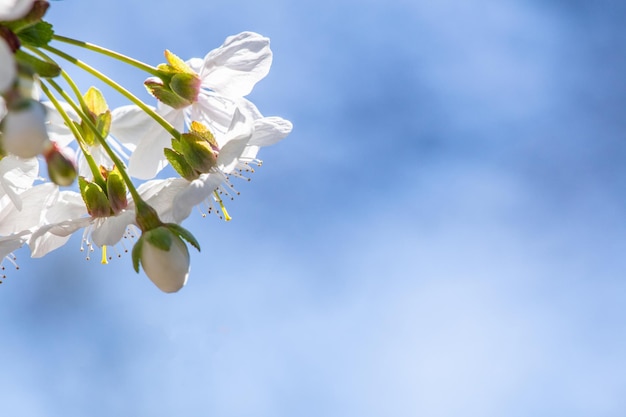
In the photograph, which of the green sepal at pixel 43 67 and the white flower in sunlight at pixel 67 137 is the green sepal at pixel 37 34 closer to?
the green sepal at pixel 43 67

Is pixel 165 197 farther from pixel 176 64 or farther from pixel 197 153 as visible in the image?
pixel 176 64

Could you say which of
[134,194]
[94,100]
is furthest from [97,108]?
[134,194]

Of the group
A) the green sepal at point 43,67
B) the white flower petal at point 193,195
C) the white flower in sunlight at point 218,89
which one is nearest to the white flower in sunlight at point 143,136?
the white flower in sunlight at point 218,89

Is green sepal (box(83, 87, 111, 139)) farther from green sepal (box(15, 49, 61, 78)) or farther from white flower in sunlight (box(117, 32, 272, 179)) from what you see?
green sepal (box(15, 49, 61, 78))

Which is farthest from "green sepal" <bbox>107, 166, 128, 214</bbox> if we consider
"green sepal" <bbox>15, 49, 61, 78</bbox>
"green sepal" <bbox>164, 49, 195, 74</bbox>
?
"green sepal" <bbox>15, 49, 61, 78</bbox>

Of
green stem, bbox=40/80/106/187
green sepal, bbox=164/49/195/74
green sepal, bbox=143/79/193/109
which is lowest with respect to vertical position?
green stem, bbox=40/80/106/187

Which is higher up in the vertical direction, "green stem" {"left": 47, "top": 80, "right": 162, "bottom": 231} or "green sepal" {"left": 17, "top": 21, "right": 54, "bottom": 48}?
"green stem" {"left": 47, "top": 80, "right": 162, "bottom": 231}
